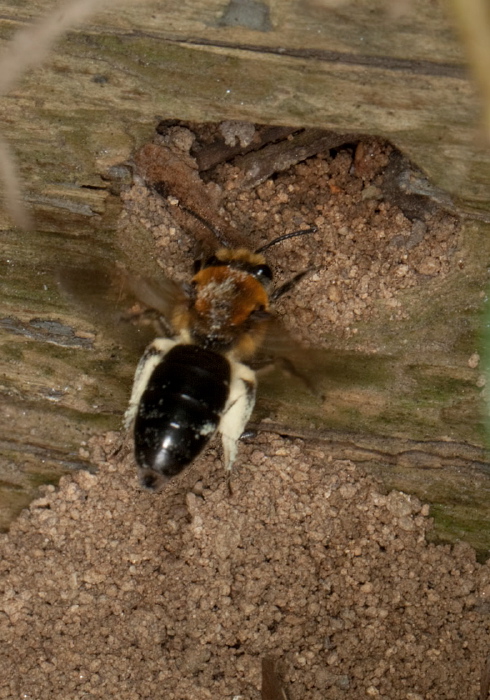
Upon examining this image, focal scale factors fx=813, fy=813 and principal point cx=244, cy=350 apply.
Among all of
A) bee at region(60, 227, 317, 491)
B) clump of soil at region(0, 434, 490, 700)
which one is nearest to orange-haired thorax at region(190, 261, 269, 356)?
bee at region(60, 227, 317, 491)

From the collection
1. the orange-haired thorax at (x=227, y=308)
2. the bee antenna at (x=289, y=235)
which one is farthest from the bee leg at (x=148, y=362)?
the bee antenna at (x=289, y=235)

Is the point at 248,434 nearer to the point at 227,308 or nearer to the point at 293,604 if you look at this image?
the point at 227,308

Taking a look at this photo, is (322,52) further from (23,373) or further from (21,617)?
(21,617)

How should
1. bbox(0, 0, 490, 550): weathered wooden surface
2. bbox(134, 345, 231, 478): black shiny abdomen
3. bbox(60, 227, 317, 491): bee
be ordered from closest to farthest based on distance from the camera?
bbox(0, 0, 490, 550): weathered wooden surface < bbox(134, 345, 231, 478): black shiny abdomen < bbox(60, 227, 317, 491): bee

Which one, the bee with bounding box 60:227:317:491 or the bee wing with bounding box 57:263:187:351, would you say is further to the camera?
the bee wing with bounding box 57:263:187:351

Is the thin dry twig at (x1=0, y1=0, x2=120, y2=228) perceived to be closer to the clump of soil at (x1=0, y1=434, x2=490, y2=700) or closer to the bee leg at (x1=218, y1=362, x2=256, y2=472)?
the bee leg at (x1=218, y1=362, x2=256, y2=472)

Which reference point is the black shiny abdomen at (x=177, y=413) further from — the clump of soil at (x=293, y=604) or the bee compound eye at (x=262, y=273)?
the clump of soil at (x=293, y=604)
